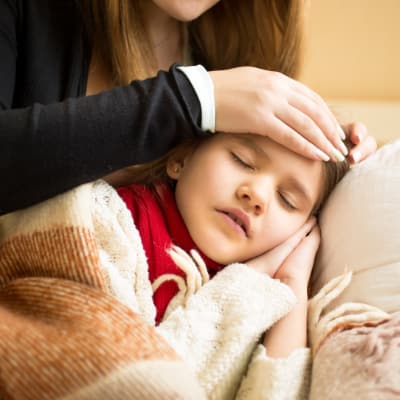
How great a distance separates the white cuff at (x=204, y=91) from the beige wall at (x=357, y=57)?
783 millimetres

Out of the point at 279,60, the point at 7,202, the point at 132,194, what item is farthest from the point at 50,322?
the point at 279,60

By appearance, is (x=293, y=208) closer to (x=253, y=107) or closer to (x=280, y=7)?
(x=253, y=107)

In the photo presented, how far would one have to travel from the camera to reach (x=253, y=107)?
0.76m

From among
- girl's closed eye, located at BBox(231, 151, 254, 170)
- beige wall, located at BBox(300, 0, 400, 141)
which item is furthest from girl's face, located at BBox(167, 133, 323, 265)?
beige wall, located at BBox(300, 0, 400, 141)

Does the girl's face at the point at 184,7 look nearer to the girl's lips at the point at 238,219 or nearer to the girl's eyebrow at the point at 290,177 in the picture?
the girl's eyebrow at the point at 290,177

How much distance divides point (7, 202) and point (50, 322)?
19 cm

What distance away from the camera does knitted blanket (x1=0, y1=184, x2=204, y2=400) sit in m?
0.52

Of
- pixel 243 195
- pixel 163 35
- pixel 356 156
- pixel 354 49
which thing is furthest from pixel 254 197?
pixel 354 49

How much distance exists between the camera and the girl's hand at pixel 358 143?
89 centimetres

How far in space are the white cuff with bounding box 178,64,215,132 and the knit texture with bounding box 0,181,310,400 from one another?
18 centimetres

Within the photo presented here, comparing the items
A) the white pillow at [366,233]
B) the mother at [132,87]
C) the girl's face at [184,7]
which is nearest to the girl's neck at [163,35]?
the mother at [132,87]

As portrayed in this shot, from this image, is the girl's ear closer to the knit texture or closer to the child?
the child

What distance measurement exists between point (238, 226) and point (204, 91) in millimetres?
208

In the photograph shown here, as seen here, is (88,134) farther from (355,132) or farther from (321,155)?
(355,132)
